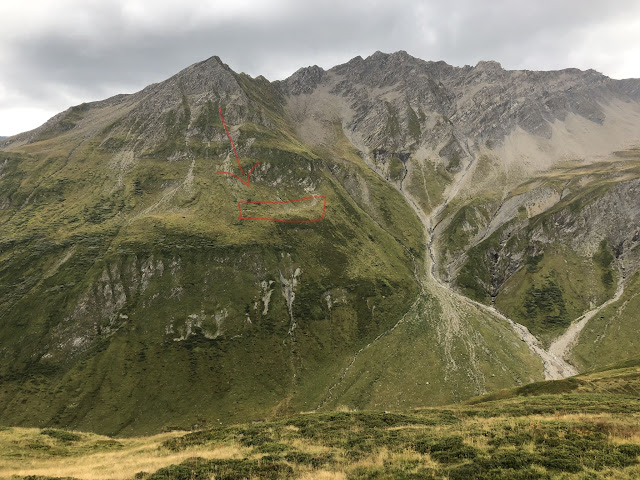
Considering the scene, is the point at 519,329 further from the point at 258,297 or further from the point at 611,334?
the point at 258,297

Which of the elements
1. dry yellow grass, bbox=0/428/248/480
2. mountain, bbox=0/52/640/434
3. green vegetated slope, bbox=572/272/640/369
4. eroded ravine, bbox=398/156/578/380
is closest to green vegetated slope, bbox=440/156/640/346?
mountain, bbox=0/52/640/434

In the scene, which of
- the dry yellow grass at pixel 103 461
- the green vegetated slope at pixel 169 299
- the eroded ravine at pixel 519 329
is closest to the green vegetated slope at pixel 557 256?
the eroded ravine at pixel 519 329

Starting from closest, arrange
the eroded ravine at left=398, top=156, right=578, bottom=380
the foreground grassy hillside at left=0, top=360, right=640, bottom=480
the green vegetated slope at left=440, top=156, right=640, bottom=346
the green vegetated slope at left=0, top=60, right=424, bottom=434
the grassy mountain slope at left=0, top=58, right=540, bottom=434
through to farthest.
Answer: the foreground grassy hillside at left=0, top=360, right=640, bottom=480 → the green vegetated slope at left=0, top=60, right=424, bottom=434 → the grassy mountain slope at left=0, top=58, right=540, bottom=434 → the eroded ravine at left=398, top=156, right=578, bottom=380 → the green vegetated slope at left=440, top=156, right=640, bottom=346

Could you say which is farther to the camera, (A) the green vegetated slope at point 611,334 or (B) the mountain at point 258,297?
(A) the green vegetated slope at point 611,334

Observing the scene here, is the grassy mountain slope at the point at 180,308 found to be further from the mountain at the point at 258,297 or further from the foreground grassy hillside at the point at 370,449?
the foreground grassy hillside at the point at 370,449

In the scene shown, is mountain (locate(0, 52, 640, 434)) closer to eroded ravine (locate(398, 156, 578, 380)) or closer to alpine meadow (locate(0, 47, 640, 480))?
alpine meadow (locate(0, 47, 640, 480))

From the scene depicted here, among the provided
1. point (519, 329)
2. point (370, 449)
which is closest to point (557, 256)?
point (519, 329)

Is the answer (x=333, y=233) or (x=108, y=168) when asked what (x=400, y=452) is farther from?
(x=108, y=168)
